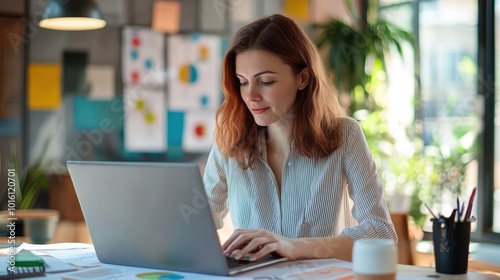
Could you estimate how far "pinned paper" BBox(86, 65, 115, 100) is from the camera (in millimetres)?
4801

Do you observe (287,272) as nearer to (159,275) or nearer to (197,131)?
(159,275)

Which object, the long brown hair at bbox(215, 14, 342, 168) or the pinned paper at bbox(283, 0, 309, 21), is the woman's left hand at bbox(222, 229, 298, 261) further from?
the pinned paper at bbox(283, 0, 309, 21)

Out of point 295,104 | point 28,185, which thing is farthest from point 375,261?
point 28,185

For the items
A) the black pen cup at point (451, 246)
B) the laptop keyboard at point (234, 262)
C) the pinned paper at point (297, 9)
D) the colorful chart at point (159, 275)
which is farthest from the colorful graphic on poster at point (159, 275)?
the pinned paper at point (297, 9)

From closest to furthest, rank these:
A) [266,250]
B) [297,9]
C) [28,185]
Result: [266,250] < [28,185] < [297,9]

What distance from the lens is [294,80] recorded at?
7.61 feet

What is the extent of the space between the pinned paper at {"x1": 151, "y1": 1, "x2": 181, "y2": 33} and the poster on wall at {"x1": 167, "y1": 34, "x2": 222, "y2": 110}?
2.7 inches

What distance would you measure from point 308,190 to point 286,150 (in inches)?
5.9

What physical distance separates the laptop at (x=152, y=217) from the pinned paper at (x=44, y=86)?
2934mm

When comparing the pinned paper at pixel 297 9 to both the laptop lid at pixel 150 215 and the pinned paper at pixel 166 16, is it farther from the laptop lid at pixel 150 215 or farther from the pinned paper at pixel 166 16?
the laptop lid at pixel 150 215

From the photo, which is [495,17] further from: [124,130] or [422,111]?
[124,130]

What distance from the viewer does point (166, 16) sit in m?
5.13

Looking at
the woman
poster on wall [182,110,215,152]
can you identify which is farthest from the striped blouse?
poster on wall [182,110,215,152]

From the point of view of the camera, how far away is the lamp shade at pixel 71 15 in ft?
14.0
